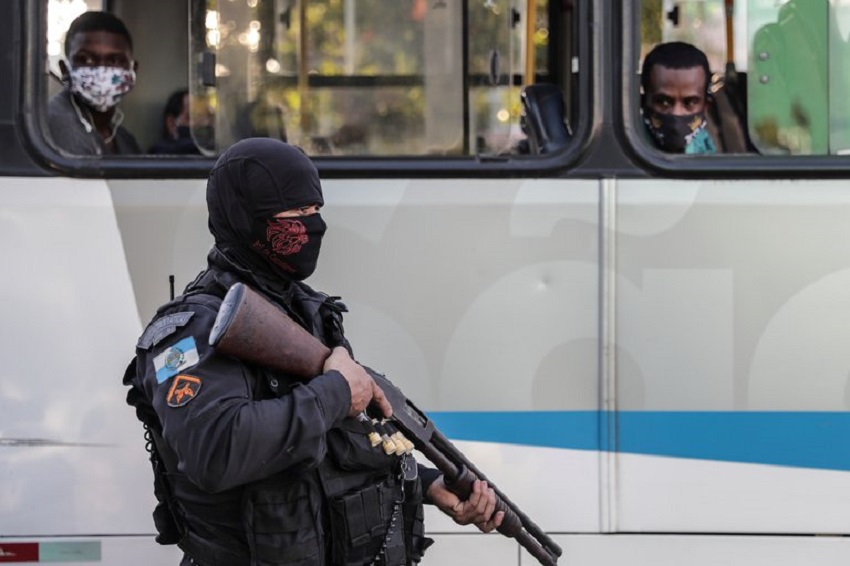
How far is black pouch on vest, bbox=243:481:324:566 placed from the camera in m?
2.44

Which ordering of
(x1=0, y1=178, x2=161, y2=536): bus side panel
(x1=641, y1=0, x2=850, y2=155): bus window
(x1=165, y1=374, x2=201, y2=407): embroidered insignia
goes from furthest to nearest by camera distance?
(x1=641, y1=0, x2=850, y2=155): bus window < (x1=0, y1=178, x2=161, y2=536): bus side panel < (x1=165, y1=374, x2=201, y2=407): embroidered insignia

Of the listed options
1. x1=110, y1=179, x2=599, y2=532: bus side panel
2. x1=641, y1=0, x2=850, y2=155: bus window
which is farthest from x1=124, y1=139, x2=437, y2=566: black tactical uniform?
x1=641, y1=0, x2=850, y2=155: bus window

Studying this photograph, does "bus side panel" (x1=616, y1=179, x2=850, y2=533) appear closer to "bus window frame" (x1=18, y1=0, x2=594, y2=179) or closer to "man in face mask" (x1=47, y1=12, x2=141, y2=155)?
"bus window frame" (x1=18, y1=0, x2=594, y2=179)

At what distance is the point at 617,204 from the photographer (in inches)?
133

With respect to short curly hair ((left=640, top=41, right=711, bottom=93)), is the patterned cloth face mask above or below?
below

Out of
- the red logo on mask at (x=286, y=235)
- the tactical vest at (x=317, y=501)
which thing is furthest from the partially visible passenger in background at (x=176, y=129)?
the red logo on mask at (x=286, y=235)

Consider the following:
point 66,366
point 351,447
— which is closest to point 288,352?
point 351,447

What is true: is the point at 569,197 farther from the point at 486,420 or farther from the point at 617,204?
the point at 486,420

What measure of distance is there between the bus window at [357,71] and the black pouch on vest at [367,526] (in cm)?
117

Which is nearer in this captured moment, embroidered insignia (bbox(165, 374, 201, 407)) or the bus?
embroidered insignia (bbox(165, 374, 201, 407))

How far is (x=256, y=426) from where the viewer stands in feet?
7.48

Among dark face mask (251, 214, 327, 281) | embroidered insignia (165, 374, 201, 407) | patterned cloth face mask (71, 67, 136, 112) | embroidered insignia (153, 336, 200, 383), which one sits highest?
patterned cloth face mask (71, 67, 136, 112)

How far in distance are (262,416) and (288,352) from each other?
A: 165 millimetres

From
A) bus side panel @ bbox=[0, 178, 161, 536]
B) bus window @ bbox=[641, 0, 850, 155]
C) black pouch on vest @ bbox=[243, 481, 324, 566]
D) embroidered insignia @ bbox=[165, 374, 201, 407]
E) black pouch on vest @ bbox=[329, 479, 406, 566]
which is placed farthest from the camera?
bus window @ bbox=[641, 0, 850, 155]
